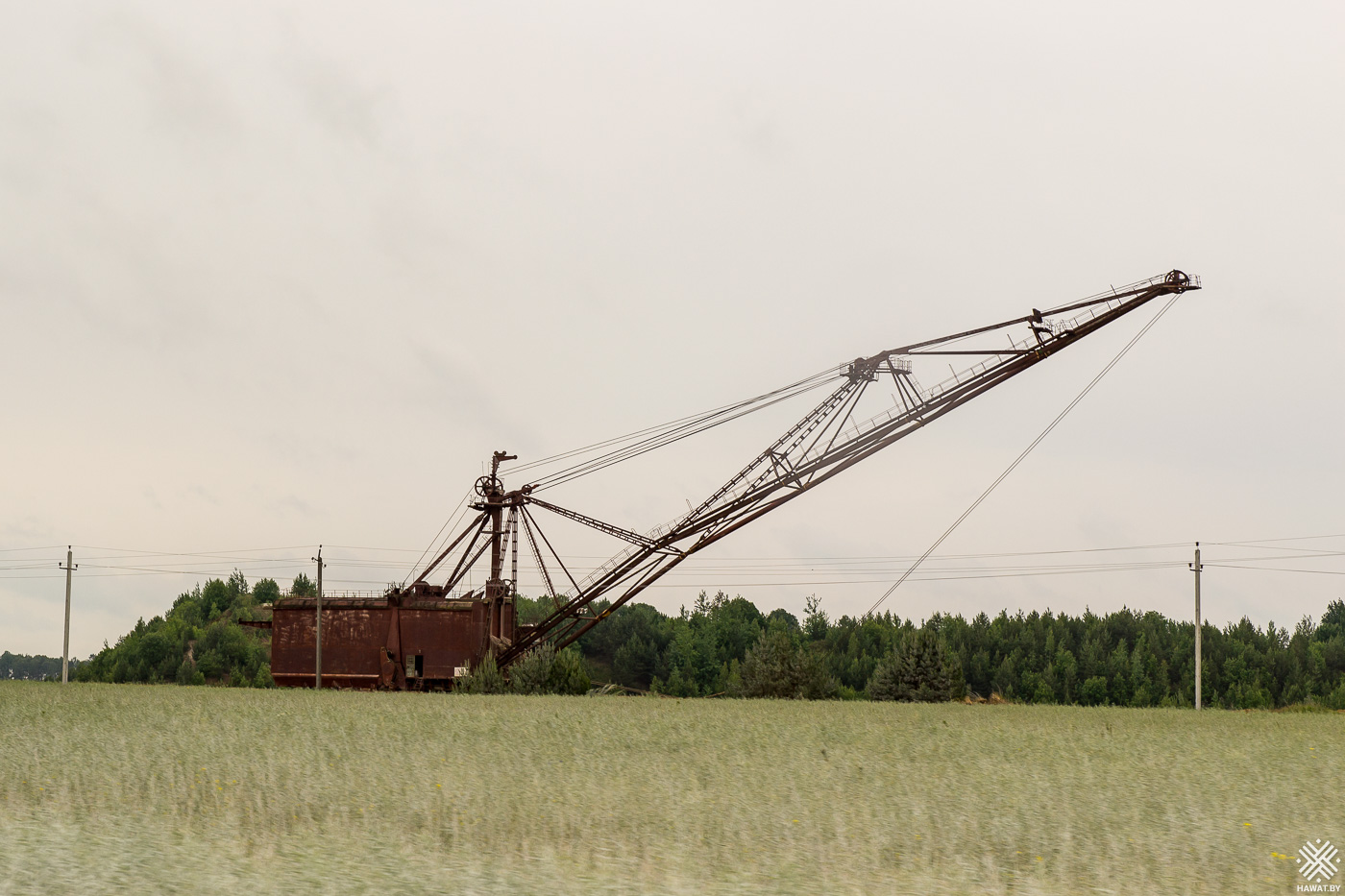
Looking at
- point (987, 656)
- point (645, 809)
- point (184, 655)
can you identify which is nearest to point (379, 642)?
point (645, 809)

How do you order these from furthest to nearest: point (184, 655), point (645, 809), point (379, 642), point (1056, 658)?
point (184, 655) < point (1056, 658) < point (379, 642) < point (645, 809)

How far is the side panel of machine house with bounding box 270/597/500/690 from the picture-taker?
4897 centimetres

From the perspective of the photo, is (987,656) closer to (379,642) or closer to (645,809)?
(379,642)

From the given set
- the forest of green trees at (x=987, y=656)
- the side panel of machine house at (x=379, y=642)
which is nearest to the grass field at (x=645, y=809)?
the side panel of machine house at (x=379, y=642)

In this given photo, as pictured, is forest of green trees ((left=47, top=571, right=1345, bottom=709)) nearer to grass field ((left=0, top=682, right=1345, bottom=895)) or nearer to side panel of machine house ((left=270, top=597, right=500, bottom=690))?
side panel of machine house ((left=270, top=597, right=500, bottom=690))

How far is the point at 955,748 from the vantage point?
21.5m

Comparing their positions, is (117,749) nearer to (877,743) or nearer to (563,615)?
(877,743)

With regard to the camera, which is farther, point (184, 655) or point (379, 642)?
point (184, 655)

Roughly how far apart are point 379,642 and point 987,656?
61.6 m

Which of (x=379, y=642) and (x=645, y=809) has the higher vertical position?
(x=379, y=642)

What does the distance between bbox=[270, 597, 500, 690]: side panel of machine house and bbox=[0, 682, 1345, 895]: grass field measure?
23.8m

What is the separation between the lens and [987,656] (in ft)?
318

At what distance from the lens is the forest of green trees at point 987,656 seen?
3698 inches

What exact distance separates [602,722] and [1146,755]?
463 inches
